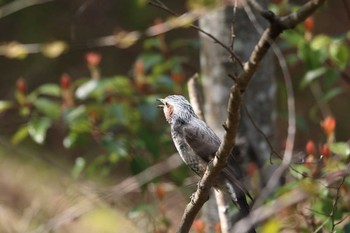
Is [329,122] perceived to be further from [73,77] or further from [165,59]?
[73,77]

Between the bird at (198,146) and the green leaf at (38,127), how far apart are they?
855 millimetres

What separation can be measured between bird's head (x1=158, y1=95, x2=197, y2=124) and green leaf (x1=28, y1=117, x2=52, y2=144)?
847 mm

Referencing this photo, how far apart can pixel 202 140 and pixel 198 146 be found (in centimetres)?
4

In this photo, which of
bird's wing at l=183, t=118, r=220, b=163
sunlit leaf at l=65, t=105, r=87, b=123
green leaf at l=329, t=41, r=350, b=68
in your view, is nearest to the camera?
bird's wing at l=183, t=118, r=220, b=163

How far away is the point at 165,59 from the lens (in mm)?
6266

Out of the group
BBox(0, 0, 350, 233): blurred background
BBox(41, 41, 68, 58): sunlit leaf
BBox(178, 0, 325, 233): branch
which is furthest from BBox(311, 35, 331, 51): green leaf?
BBox(178, 0, 325, 233): branch

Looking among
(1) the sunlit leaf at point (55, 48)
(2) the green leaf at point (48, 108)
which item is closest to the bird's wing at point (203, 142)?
(1) the sunlit leaf at point (55, 48)

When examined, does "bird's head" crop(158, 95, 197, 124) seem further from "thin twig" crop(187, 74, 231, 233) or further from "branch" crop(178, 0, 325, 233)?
"branch" crop(178, 0, 325, 233)

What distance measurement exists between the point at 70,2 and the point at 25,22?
566 millimetres

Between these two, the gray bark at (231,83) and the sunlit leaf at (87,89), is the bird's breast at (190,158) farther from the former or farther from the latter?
the sunlit leaf at (87,89)

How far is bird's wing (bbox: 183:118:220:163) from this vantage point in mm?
4894

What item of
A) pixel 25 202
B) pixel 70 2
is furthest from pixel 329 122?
pixel 70 2

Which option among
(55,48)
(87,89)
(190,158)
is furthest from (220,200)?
(87,89)

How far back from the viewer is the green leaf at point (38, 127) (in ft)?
18.4
